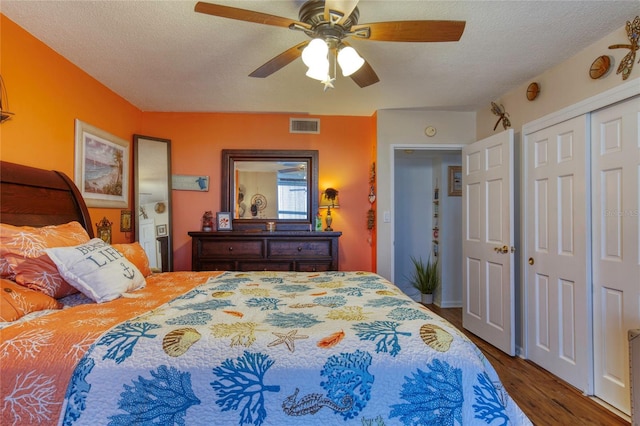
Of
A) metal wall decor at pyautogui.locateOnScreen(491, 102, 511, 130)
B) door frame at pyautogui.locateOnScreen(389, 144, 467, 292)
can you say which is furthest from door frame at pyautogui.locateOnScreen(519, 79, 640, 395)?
door frame at pyautogui.locateOnScreen(389, 144, 467, 292)

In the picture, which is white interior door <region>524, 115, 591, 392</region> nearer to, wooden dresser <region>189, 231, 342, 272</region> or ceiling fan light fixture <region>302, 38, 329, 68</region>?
wooden dresser <region>189, 231, 342, 272</region>

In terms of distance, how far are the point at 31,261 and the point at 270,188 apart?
7.88ft

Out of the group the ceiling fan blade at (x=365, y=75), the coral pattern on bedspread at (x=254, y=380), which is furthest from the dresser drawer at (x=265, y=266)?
the coral pattern on bedspread at (x=254, y=380)

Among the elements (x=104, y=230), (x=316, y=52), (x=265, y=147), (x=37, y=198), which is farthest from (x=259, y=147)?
(x=316, y=52)

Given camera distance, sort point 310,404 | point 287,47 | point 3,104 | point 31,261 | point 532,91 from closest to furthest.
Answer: point 310,404 → point 31,261 → point 3,104 → point 287,47 → point 532,91

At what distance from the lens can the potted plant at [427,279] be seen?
14.7 ft

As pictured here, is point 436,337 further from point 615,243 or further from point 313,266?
point 313,266

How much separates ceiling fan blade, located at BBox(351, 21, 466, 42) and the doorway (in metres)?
2.89

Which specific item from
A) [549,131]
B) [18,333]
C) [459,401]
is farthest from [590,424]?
[18,333]

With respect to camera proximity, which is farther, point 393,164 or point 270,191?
point 270,191

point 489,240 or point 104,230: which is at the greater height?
point 104,230

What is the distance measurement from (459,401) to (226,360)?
761 millimetres

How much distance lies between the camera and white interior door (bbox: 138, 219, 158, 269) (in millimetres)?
3355

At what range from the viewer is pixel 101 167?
2.86 metres
